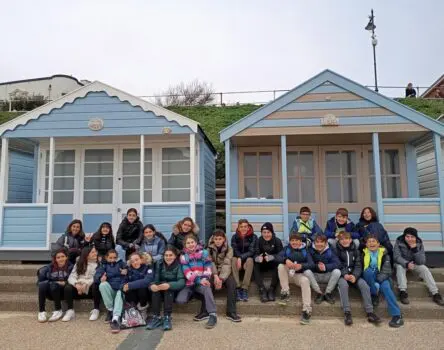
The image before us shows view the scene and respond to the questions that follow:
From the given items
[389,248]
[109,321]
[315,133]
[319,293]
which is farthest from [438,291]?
[109,321]

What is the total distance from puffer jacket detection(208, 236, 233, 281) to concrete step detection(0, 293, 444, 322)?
15.5 inches

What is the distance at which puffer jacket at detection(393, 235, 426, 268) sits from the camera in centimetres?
433

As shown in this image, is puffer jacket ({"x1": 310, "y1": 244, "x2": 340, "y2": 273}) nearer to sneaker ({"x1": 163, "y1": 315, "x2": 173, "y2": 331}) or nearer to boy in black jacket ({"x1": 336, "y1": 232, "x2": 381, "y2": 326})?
boy in black jacket ({"x1": 336, "y1": 232, "x2": 381, "y2": 326})

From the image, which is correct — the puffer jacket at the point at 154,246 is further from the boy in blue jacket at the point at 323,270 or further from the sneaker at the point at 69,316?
the boy in blue jacket at the point at 323,270

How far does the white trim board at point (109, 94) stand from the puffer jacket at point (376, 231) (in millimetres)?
3096

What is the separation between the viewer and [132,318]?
155 inches

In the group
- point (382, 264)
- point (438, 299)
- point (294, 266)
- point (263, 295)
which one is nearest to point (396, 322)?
point (382, 264)

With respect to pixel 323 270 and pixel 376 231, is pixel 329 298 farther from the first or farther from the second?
pixel 376 231

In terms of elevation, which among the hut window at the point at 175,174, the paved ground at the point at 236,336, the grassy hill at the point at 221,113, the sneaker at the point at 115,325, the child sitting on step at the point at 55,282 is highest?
the grassy hill at the point at 221,113

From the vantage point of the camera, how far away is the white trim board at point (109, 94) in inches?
232

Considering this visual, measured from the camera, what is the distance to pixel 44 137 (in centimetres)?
608

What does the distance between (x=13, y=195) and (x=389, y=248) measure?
7.57 m

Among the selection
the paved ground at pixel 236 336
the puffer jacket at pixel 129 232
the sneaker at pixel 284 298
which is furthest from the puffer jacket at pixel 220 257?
the puffer jacket at pixel 129 232

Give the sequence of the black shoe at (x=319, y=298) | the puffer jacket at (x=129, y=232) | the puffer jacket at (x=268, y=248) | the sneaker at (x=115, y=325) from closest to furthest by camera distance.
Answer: the sneaker at (x=115, y=325) < the black shoe at (x=319, y=298) < the puffer jacket at (x=268, y=248) < the puffer jacket at (x=129, y=232)
